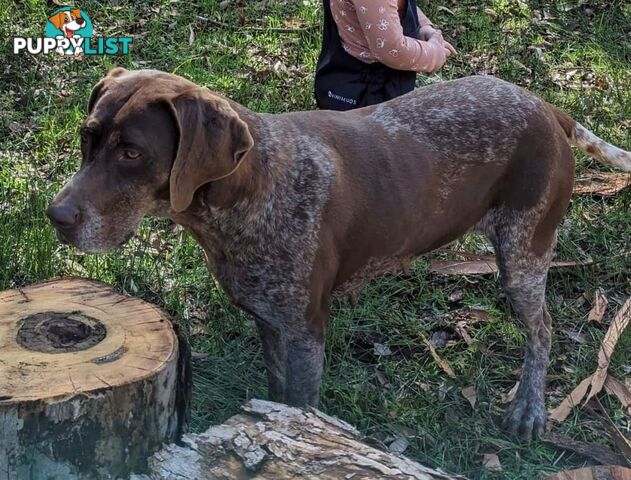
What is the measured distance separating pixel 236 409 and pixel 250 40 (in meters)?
4.19

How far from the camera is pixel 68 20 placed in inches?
314

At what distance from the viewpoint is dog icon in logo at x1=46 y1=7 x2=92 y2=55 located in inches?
304

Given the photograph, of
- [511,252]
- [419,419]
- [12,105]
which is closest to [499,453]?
[419,419]

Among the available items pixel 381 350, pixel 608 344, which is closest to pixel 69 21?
pixel 381 350

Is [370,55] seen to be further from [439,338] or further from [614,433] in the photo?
[614,433]

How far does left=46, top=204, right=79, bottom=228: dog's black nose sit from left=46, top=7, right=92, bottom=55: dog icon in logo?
4712mm

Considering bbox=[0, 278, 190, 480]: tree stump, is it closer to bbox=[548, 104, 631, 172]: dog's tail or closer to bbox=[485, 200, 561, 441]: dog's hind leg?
bbox=[485, 200, 561, 441]: dog's hind leg

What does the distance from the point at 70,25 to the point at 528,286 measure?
5095mm

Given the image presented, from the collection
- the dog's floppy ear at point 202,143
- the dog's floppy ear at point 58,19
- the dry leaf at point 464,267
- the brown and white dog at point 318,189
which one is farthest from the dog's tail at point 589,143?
the dog's floppy ear at point 58,19

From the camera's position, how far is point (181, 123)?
3.29 metres

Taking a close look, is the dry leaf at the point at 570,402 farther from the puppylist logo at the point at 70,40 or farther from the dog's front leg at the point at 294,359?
the puppylist logo at the point at 70,40

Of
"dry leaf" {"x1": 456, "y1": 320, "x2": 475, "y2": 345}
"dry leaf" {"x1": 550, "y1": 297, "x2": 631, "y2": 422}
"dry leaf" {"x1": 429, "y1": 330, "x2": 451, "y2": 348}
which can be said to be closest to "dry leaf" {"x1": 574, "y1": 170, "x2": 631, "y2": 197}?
"dry leaf" {"x1": 550, "y1": 297, "x2": 631, "y2": 422}

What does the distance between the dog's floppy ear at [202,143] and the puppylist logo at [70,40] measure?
4.47m

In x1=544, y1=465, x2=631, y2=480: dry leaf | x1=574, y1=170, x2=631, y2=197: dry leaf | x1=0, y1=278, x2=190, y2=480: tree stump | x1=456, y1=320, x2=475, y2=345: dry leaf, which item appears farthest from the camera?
x1=574, y1=170, x2=631, y2=197: dry leaf
